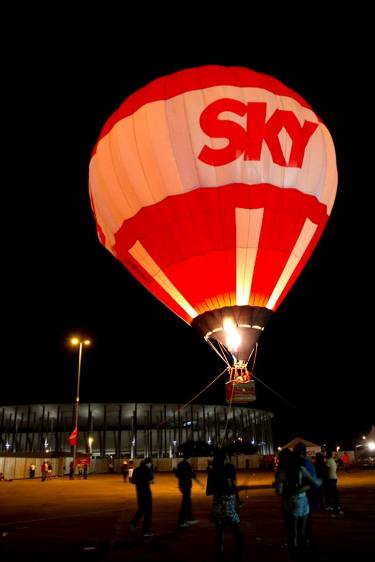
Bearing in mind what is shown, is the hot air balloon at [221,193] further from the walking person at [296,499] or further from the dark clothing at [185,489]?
the walking person at [296,499]

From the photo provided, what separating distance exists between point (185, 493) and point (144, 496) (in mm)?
1094

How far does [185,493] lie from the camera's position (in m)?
10.2

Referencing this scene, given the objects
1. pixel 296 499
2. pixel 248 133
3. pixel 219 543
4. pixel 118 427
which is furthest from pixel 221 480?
pixel 118 427

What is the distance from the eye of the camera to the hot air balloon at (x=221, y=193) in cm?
1412

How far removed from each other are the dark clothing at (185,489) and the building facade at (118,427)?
5662 cm

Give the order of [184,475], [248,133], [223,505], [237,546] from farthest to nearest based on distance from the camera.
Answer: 1. [248,133]
2. [184,475]
3. [223,505]
4. [237,546]

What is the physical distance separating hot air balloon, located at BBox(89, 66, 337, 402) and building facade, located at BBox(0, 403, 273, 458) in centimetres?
5369

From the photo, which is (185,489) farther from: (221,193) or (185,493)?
(221,193)

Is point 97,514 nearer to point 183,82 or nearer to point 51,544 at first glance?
point 51,544

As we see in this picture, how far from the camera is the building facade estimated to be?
6738 centimetres

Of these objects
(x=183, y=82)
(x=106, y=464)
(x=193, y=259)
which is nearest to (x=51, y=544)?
(x=193, y=259)

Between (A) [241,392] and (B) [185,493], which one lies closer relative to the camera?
(B) [185,493]

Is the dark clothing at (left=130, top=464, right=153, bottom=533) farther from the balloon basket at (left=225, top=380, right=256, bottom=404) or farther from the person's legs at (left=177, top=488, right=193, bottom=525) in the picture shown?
the balloon basket at (left=225, top=380, right=256, bottom=404)

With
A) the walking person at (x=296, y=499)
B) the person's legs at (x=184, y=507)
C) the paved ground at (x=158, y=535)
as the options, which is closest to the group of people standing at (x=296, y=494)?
the walking person at (x=296, y=499)
